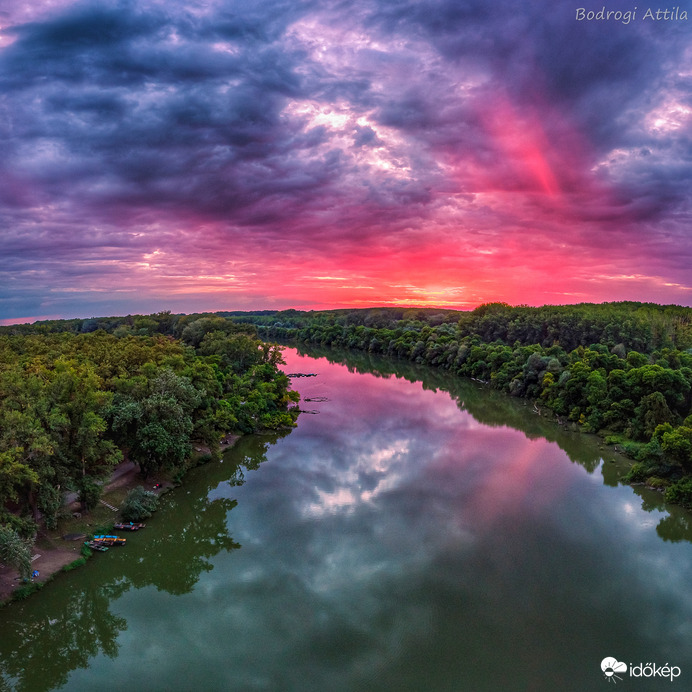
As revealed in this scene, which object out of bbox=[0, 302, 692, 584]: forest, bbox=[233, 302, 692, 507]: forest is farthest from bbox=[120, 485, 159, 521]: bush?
bbox=[233, 302, 692, 507]: forest

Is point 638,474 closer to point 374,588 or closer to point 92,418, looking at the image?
point 374,588

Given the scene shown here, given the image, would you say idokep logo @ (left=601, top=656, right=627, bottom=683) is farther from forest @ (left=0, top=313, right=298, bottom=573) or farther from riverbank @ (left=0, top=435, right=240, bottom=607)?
riverbank @ (left=0, top=435, right=240, bottom=607)

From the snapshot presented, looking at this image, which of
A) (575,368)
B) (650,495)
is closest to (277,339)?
(575,368)

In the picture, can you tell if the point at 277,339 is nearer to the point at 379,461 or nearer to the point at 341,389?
the point at 341,389

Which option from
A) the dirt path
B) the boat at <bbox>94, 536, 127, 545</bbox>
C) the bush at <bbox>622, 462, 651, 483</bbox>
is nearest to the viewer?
the dirt path

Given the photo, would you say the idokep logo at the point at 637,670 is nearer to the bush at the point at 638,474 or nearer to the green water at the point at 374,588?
the green water at the point at 374,588
